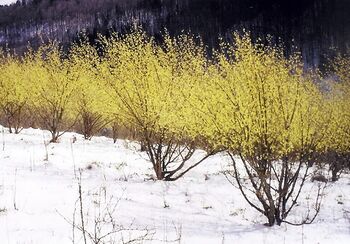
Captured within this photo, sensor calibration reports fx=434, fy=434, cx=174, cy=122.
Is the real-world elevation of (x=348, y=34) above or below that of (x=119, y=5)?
below

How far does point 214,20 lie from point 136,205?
82.9 metres

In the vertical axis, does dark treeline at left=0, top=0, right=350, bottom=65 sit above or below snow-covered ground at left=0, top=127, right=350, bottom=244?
above

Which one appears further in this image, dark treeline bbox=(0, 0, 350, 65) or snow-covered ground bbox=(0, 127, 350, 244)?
dark treeline bbox=(0, 0, 350, 65)

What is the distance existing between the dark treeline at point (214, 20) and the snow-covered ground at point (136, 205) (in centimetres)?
3835

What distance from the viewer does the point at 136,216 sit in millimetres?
6773

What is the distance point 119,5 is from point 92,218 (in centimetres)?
11582

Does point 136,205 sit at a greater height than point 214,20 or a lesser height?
lesser

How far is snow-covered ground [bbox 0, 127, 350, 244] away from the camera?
230 inches

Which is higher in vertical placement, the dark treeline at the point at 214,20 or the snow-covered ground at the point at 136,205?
the dark treeline at the point at 214,20

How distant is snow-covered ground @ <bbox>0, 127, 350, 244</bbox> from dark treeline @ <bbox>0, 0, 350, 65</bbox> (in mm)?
38350

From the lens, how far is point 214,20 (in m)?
87.1

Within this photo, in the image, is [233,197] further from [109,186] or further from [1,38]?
[1,38]

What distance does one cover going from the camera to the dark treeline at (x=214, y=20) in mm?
72062

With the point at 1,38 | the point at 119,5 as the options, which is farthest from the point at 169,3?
the point at 1,38
